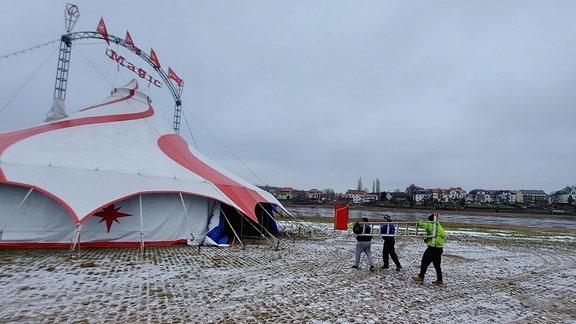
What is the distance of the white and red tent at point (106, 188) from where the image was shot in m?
→ 9.67

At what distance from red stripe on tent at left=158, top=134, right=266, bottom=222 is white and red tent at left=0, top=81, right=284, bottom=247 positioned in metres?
0.06

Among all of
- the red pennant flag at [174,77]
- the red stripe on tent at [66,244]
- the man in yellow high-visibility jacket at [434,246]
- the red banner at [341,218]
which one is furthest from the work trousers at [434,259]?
the red pennant flag at [174,77]

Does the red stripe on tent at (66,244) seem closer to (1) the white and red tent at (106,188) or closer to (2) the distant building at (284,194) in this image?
(1) the white and red tent at (106,188)

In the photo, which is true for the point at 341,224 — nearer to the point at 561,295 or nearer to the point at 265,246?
the point at 265,246

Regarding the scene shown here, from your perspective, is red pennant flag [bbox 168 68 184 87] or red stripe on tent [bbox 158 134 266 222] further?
red pennant flag [bbox 168 68 184 87]

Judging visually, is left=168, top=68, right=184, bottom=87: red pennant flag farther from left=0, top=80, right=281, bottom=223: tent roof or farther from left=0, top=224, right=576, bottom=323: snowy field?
left=0, top=224, right=576, bottom=323: snowy field

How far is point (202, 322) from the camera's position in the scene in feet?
15.0

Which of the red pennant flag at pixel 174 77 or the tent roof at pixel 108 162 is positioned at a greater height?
the red pennant flag at pixel 174 77

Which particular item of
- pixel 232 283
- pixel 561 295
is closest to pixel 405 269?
pixel 561 295

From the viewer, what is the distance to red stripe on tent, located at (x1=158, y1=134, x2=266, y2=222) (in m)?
12.6

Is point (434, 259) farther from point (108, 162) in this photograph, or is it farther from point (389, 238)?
point (108, 162)

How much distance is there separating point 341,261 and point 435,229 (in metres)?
3.34

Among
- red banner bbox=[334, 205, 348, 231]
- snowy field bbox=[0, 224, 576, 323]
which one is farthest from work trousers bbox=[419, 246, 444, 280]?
red banner bbox=[334, 205, 348, 231]

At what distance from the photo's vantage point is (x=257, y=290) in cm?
629
